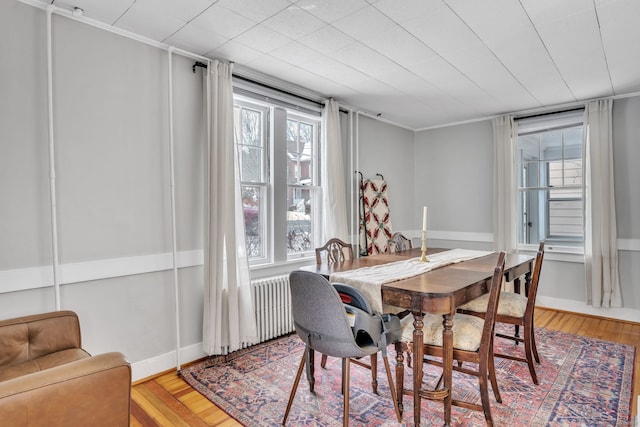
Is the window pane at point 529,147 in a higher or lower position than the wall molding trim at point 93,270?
higher

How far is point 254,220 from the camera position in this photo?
3.44 meters

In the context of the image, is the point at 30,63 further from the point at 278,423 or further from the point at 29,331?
the point at 278,423

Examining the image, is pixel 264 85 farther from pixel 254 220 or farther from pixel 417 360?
pixel 417 360

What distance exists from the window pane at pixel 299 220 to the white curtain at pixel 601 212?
10.2 feet

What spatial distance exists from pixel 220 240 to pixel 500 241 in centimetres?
352

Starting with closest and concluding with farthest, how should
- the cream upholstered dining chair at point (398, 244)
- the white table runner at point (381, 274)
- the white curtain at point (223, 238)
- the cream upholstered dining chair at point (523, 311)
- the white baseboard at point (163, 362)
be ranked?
the white table runner at point (381, 274), the cream upholstered dining chair at point (523, 311), the white baseboard at point (163, 362), the white curtain at point (223, 238), the cream upholstered dining chair at point (398, 244)

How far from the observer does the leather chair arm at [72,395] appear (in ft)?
3.94

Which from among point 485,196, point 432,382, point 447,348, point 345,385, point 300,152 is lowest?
point 432,382

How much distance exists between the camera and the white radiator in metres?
3.15

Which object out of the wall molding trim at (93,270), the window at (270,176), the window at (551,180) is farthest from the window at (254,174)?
the window at (551,180)

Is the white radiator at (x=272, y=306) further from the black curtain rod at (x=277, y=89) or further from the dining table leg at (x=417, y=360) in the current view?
the black curtain rod at (x=277, y=89)

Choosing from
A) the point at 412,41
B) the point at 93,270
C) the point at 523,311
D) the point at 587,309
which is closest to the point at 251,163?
the point at 93,270

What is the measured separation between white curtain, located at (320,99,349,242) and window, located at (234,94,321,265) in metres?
0.20

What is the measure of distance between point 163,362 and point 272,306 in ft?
3.26
